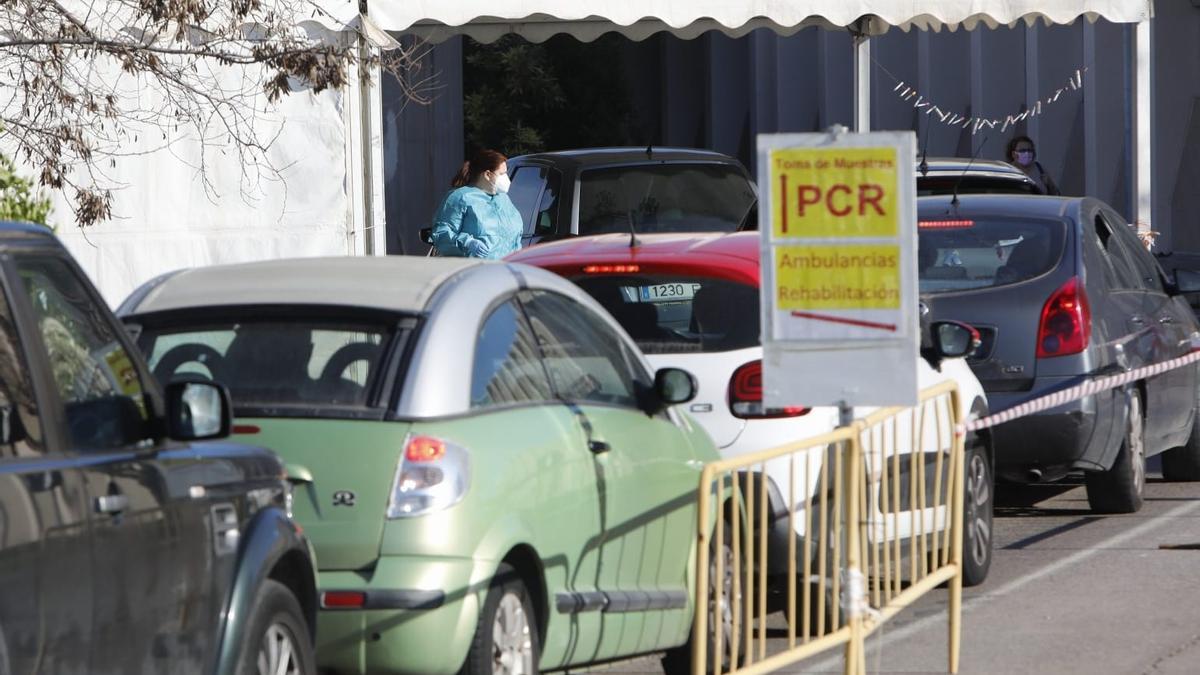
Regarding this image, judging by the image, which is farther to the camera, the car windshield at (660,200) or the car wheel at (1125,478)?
the car windshield at (660,200)

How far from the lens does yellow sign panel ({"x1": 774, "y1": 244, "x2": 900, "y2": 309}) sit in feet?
19.9

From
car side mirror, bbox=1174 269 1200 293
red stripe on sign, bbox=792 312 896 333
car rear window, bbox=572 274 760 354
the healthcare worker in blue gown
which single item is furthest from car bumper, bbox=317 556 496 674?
the healthcare worker in blue gown

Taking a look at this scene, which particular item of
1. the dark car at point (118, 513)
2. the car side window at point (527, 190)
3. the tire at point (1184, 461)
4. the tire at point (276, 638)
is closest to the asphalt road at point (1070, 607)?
the tire at point (1184, 461)

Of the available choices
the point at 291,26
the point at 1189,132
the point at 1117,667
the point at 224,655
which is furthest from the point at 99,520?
the point at 1189,132

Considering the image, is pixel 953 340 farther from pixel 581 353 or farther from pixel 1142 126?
pixel 1142 126

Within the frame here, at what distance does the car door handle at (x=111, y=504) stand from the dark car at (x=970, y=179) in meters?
10.0

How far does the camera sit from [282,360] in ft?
20.7

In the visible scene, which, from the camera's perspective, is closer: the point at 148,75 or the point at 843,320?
the point at 843,320

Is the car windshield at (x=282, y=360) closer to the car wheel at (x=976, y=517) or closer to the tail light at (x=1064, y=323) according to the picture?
the car wheel at (x=976, y=517)

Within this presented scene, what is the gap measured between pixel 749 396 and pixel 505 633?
2162 millimetres

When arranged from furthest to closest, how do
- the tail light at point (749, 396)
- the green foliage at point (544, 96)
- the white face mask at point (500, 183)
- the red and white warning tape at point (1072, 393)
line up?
the green foliage at point (544, 96) → the white face mask at point (500, 183) → the red and white warning tape at point (1072, 393) → the tail light at point (749, 396)

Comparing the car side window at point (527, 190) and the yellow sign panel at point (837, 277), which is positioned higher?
the car side window at point (527, 190)

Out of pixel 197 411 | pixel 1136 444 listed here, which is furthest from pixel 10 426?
pixel 1136 444

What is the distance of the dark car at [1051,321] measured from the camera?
10.5 meters
